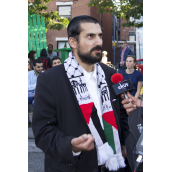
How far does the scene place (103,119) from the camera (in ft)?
6.74

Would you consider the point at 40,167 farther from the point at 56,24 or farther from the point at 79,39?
the point at 56,24

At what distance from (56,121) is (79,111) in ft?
0.65

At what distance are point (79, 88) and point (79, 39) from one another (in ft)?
1.44

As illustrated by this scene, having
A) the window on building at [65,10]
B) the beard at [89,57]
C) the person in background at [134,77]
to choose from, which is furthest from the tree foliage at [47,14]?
the beard at [89,57]

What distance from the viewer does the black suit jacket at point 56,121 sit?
180 centimetres

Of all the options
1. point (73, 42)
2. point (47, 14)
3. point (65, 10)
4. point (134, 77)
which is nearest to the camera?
point (73, 42)

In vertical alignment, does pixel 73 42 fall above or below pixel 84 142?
above

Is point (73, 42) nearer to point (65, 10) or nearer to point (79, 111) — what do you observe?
point (79, 111)

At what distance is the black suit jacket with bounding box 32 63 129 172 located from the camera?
1805 millimetres

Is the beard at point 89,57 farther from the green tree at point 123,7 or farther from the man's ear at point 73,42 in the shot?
the green tree at point 123,7

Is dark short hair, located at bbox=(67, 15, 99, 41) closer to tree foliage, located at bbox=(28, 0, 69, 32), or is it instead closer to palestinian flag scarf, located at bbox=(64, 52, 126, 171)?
palestinian flag scarf, located at bbox=(64, 52, 126, 171)

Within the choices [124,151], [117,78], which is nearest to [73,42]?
[117,78]

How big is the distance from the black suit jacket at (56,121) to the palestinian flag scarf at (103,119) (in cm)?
5
